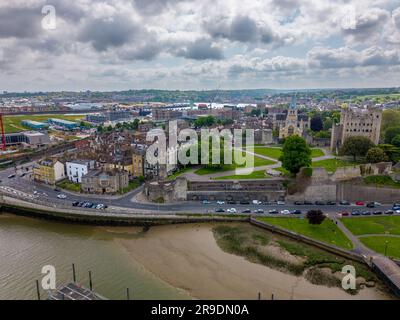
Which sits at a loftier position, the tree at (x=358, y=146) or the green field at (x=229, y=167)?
the tree at (x=358, y=146)

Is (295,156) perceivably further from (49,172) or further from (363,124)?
(49,172)

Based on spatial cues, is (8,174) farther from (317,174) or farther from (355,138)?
(355,138)

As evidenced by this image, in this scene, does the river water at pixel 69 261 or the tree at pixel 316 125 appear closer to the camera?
the river water at pixel 69 261

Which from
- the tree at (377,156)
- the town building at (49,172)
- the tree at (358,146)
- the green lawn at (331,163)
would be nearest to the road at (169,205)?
the town building at (49,172)

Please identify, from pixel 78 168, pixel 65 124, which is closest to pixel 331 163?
pixel 78 168

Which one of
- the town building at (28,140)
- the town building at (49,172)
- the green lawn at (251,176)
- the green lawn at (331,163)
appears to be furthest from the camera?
the town building at (28,140)

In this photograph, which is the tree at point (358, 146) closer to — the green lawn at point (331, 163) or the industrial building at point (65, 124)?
the green lawn at point (331, 163)

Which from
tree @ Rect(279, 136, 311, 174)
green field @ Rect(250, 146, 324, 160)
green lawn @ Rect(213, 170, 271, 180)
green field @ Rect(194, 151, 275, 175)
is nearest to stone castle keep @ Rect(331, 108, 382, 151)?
green field @ Rect(250, 146, 324, 160)
